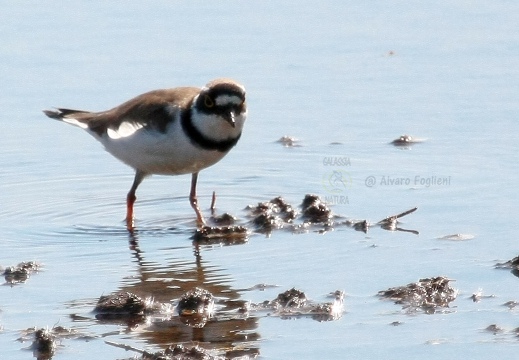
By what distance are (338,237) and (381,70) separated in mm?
3489

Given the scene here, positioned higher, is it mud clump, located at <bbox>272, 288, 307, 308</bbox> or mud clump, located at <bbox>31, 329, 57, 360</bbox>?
mud clump, located at <bbox>272, 288, 307, 308</bbox>

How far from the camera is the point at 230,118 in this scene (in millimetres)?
6992

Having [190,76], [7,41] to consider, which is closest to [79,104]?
[190,76]

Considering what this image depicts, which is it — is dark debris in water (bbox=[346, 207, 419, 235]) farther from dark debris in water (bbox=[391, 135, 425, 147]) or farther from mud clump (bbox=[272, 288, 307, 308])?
dark debris in water (bbox=[391, 135, 425, 147])

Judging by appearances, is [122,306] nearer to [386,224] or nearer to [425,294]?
[425,294]

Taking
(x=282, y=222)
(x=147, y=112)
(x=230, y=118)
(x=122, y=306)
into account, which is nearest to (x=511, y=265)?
(x=282, y=222)

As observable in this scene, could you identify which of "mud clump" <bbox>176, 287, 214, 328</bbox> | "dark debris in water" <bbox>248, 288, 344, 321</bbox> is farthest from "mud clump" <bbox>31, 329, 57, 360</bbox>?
"dark debris in water" <bbox>248, 288, 344, 321</bbox>

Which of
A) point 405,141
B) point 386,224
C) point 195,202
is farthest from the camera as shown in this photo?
point 405,141

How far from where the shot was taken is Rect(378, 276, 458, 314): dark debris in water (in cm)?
529

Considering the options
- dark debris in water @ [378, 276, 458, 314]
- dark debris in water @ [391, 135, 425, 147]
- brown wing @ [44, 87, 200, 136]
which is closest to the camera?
dark debris in water @ [378, 276, 458, 314]

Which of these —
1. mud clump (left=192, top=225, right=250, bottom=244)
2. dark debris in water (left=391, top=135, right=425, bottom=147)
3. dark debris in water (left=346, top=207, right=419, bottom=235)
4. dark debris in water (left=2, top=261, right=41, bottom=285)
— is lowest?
dark debris in water (left=2, top=261, right=41, bottom=285)

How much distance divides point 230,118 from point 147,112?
60 centimetres

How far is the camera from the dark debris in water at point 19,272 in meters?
5.92

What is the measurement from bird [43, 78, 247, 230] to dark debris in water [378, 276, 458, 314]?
190 centimetres
